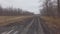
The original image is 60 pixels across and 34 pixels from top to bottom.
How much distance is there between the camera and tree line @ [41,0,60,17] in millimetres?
2779

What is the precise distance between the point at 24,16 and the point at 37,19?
179 millimetres

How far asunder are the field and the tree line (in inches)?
2.2

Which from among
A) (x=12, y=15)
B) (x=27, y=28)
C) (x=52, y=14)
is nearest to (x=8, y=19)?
(x=12, y=15)

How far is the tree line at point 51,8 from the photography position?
2.78 meters

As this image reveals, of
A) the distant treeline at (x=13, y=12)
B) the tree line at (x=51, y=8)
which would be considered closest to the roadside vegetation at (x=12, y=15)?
the distant treeline at (x=13, y=12)

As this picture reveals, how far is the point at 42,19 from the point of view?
9.11 feet

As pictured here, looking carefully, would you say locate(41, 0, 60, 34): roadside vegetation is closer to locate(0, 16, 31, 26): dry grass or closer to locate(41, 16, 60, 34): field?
locate(41, 16, 60, 34): field

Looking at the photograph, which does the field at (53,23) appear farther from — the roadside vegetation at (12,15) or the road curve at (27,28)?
the roadside vegetation at (12,15)

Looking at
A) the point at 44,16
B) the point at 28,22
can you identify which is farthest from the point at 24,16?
the point at 44,16

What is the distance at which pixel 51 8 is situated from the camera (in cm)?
279

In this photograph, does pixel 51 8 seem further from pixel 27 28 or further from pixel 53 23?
pixel 27 28

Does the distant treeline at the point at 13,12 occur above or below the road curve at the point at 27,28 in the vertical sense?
above

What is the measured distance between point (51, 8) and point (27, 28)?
42 cm

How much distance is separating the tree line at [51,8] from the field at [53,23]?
6 centimetres
